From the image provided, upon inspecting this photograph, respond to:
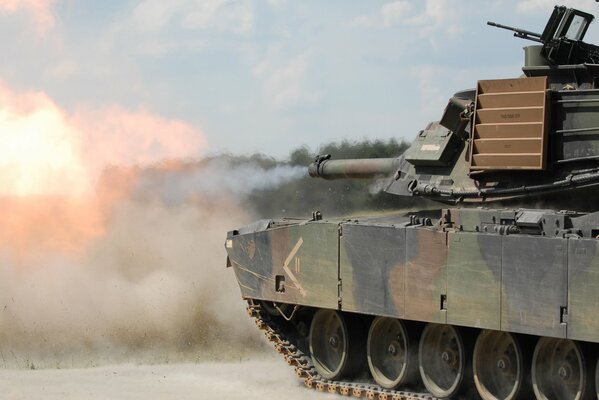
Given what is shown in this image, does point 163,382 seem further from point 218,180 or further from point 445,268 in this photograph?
point 218,180

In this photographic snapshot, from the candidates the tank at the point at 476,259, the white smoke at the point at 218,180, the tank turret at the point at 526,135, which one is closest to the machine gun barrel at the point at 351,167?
the tank at the point at 476,259

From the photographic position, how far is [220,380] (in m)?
19.5

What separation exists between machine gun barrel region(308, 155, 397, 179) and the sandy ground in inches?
126

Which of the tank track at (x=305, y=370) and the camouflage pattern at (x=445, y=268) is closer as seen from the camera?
the camouflage pattern at (x=445, y=268)

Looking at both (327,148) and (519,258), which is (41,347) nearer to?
(327,148)

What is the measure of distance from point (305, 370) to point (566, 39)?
611 cm

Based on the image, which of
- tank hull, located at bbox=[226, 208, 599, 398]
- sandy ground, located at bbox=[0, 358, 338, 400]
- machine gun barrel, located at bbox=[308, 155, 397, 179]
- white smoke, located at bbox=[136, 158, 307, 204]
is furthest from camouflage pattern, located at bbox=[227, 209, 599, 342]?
white smoke, located at bbox=[136, 158, 307, 204]

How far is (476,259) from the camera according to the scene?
15938 millimetres

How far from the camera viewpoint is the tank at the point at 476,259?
602 inches

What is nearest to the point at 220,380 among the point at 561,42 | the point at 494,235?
the point at 494,235

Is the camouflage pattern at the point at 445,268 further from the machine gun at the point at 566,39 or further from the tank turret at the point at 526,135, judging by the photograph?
the machine gun at the point at 566,39

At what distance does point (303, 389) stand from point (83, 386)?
3.18m

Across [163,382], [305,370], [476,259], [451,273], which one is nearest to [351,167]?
[305,370]

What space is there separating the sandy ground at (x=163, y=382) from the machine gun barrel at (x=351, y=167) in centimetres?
320
